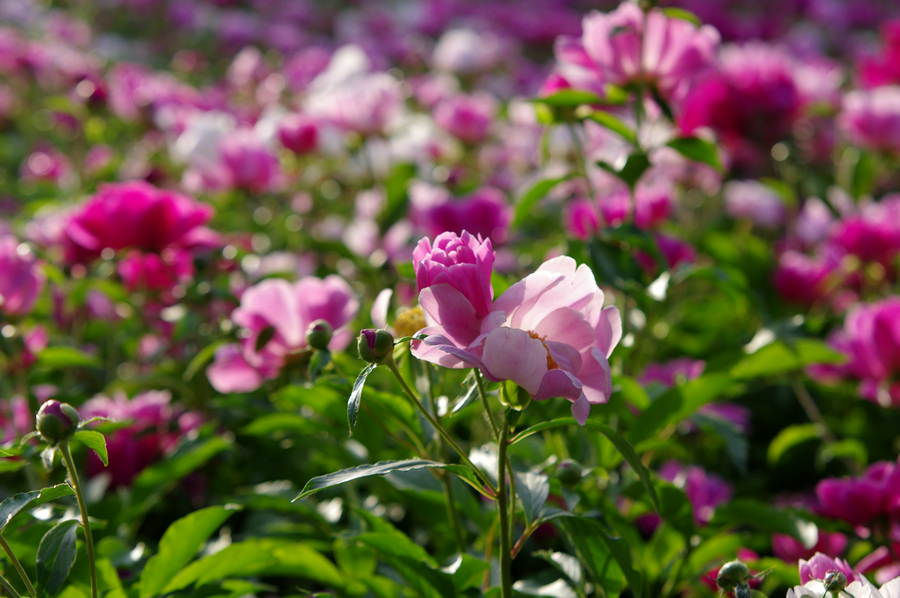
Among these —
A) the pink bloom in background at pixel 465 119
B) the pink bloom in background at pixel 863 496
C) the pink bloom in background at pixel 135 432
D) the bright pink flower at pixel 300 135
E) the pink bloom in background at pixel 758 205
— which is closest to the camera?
the pink bloom in background at pixel 863 496

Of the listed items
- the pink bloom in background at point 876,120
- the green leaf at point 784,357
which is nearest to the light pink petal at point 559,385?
the green leaf at point 784,357

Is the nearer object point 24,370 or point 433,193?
point 24,370

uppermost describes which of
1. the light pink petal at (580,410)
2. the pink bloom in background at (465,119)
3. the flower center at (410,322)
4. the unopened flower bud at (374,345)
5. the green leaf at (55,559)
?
the unopened flower bud at (374,345)

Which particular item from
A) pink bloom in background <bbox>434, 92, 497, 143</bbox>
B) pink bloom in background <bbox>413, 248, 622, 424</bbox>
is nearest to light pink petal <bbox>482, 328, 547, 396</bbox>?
pink bloom in background <bbox>413, 248, 622, 424</bbox>

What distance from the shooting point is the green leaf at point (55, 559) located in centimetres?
66

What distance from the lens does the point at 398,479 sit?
0.95 m

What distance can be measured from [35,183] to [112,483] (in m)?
1.84

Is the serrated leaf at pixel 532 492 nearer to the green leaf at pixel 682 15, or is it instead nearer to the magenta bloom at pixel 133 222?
the green leaf at pixel 682 15

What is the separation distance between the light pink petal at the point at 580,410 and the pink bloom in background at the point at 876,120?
1996 mm

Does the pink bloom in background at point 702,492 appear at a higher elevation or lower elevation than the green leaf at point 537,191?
lower

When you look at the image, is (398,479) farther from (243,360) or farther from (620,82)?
(620,82)

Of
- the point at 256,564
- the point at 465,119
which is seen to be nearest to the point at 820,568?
the point at 256,564

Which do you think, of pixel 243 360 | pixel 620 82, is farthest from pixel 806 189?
pixel 243 360

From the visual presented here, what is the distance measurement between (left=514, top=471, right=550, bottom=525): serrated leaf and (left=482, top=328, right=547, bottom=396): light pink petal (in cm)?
20
